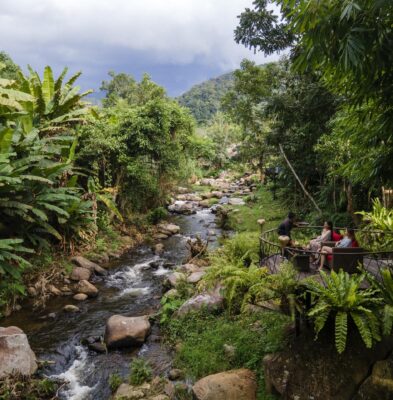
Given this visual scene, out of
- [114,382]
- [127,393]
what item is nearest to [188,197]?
[114,382]

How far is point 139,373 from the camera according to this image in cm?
769

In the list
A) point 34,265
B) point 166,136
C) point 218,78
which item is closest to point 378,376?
point 34,265

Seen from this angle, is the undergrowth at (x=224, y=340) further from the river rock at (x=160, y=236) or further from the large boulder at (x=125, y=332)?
the river rock at (x=160, y=236)

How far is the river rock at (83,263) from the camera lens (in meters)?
13.8

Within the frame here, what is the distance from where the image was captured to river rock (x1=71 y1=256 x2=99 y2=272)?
542 inches

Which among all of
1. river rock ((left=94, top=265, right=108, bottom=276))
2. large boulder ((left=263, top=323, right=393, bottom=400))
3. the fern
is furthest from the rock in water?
the fern

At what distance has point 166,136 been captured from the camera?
19094mm

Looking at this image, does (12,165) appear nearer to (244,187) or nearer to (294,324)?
(294,324)

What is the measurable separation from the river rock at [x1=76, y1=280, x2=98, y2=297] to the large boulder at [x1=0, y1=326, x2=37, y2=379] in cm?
420

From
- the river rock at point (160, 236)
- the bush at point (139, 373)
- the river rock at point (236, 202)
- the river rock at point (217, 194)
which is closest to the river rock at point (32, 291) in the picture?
the bush at point (139, 373)

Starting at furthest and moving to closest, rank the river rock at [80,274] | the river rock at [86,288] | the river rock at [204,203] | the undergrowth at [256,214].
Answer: the river rock at [204,203] < the undergrowth at [256,214] < the river rock at [80,274] < the river rock at [86,288]

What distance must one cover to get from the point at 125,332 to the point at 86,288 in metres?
3.82

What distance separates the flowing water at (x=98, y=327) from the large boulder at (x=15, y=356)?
62 cm

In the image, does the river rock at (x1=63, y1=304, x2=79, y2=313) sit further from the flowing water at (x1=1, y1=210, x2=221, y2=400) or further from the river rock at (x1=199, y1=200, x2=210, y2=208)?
the river rock at (x1=199, y1=200, x2=210, y2=208)
